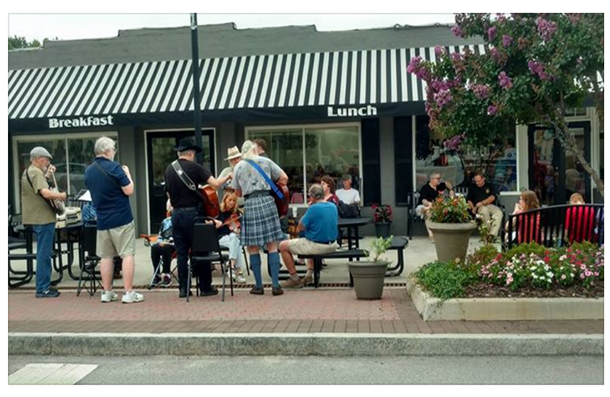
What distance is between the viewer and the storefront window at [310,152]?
12.6 meters

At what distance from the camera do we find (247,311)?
6.31 meters

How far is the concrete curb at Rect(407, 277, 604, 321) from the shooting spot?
568cm

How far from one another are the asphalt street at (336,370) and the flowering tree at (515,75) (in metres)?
2.62

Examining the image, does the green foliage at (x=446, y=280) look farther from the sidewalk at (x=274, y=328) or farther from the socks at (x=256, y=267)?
the socks at (x=256, y=267)

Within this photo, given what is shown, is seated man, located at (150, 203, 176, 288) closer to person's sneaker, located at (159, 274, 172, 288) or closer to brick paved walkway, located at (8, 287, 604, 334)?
person's sneaker, located at (159, 274, 172, 288)

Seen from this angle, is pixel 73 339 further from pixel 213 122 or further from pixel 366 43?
pixel 366 43

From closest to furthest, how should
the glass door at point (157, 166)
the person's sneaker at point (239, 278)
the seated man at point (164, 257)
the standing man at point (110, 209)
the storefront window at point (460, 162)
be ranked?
the standing man at point (110, 209) < the seated man at point (164, 257) < the person's sneaker at point (239, 278) < the storefront window at point (460, 162) < the glass door at point (157, 166)

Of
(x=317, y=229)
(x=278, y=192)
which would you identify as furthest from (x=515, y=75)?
(x=278, y=192)

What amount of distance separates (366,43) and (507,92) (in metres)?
6.80

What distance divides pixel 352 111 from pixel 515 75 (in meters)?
4.72

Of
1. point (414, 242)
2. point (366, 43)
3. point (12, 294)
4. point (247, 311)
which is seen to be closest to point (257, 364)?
point (247, 311)

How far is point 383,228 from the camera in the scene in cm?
1189

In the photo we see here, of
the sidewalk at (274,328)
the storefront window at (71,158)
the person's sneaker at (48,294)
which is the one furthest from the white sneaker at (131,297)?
the storefront window at (71,158)

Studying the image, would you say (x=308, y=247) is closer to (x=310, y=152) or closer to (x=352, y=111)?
(x=352, y=111)
